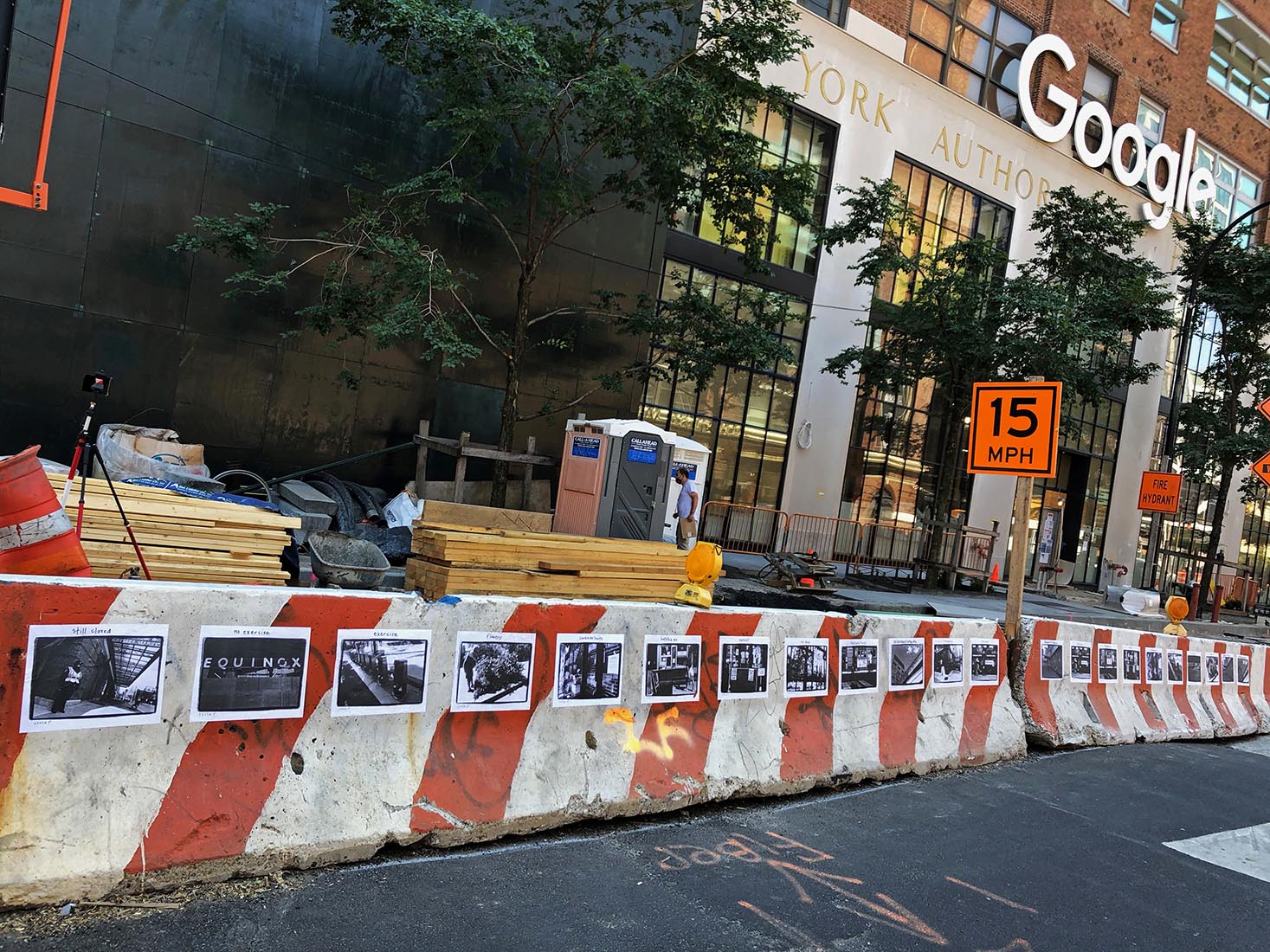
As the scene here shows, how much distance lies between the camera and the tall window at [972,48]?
78.1 ft

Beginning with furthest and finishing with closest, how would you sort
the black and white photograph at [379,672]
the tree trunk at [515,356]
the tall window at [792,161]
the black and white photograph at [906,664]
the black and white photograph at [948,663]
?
the tall window at [792,161]
the tree trunk at [515,356]
the black and white photograph at [948,663]
the black and white photograph at [906,664]
the black and white photograph at [379,672]

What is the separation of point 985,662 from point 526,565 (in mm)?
4224

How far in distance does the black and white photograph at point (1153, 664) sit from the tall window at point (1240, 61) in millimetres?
31003

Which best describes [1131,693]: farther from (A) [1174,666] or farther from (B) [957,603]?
(B) [957,603]

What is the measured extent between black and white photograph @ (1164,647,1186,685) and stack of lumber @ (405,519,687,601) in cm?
520

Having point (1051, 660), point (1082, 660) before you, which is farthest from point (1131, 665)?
point (1051, 660)

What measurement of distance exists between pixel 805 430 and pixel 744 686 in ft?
55.1

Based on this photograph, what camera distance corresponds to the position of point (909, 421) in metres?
24.8

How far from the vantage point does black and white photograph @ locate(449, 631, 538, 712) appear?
4668mm

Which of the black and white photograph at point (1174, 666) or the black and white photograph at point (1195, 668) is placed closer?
the black and white photograph at point (1174, 666)

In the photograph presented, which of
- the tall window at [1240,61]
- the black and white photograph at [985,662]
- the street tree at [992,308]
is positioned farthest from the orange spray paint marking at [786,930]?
the tall window at [1240,61]

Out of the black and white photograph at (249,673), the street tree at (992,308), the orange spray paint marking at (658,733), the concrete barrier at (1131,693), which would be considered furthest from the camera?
the street tree at (992,308)

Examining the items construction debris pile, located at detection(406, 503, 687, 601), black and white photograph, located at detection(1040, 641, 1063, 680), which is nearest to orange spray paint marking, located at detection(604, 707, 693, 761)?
construction debris pile, located at detection(406, 503, 687, 601)

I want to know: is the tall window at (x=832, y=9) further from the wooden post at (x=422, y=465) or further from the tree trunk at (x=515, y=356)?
the wooden post at (x=422, y=465)
